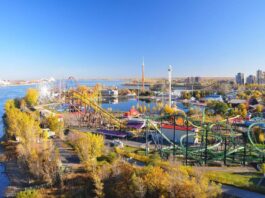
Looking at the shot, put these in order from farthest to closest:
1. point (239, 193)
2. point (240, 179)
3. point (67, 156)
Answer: point (67, 156)
point (240, 179)
point (239, 193)

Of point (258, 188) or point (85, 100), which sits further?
point (85, 100)

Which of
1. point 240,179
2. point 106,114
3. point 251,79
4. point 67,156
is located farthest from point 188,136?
point 251,79

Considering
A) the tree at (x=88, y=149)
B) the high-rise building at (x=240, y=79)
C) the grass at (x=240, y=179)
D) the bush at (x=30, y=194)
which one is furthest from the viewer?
the high-rise building at (x=240, y=79)

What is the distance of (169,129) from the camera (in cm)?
1936

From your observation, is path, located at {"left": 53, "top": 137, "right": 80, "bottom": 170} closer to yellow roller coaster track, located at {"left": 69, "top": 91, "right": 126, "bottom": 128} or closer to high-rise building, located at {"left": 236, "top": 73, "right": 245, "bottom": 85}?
yellow roller coaster track, located at {"left": 69, "top": 91, "right": 126, "bottom": 128}

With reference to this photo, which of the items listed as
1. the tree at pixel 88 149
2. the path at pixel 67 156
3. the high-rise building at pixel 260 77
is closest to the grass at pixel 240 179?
the tree at pixel 88 149

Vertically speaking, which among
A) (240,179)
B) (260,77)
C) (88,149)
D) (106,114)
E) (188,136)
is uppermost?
(260,77)

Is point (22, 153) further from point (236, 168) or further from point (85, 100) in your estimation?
point (85, 100)

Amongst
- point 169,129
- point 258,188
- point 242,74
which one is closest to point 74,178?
point 258,188

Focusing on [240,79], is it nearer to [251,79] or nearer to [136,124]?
[251,79]

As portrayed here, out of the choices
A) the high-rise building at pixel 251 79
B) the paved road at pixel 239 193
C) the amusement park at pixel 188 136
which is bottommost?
the paved road at pixel 239 193

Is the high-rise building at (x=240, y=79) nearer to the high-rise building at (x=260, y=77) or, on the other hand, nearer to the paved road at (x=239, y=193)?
the high-rise building at (x=260, y=77)

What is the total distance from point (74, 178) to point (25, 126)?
20.6 feet

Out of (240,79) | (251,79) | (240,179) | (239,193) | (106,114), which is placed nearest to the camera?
(239,193)
